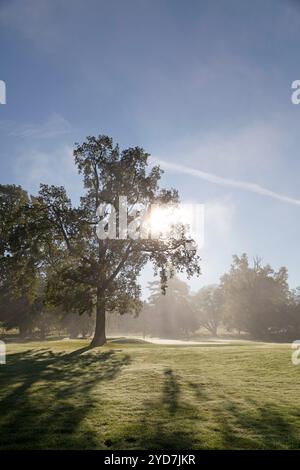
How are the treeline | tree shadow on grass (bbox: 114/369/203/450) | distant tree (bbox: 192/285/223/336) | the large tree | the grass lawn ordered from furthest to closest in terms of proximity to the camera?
distant tree (bbox: 192/285/223/336) < the treeline < the large tree < the grass lawn < tree shadow on grass (bbox: 114/369/203/450)

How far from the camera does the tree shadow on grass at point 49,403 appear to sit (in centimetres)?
736

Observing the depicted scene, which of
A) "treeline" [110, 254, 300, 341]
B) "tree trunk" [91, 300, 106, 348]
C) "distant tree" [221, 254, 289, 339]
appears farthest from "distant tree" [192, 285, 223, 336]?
"tree trunk" [91, 300, 106, 348]

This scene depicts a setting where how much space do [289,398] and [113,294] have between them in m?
23.8

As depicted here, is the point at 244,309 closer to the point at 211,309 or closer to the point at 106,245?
the point at 211,309

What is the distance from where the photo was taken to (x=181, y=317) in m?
97.7

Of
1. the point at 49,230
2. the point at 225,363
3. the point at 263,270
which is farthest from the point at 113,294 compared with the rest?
the point at 263,270

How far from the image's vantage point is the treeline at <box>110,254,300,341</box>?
76250 mm

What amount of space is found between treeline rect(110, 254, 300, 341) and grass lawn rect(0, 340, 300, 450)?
62.9m

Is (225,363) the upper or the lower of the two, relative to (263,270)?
lower

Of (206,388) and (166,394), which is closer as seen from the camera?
(166,394)

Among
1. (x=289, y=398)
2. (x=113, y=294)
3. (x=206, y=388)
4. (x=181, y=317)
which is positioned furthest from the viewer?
(x=181, y=317)

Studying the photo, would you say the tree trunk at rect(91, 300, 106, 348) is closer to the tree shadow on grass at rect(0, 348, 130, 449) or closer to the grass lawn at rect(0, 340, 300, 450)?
the tree shadow on grass at rect(0, 348, 130, 449)

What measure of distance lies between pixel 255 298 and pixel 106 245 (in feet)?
184
